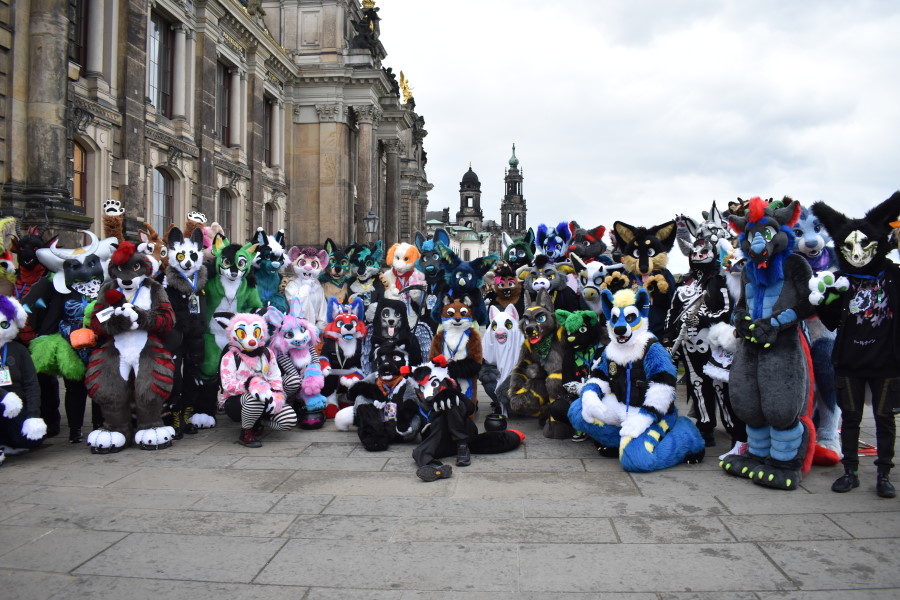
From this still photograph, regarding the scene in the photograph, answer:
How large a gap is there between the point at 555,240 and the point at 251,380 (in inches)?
163

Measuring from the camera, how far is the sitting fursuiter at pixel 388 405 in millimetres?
6805

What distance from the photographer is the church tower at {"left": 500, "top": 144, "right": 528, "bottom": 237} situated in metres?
124

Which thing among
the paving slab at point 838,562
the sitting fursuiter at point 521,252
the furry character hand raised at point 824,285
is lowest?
the paving slab at point 838,562

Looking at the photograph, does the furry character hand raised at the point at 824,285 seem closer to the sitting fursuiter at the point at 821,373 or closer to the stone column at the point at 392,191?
the sitting fursuiter at the point at 821,373

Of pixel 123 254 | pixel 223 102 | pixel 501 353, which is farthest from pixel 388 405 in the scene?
pixel 223 102

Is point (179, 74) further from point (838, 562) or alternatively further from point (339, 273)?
point (838, 562)

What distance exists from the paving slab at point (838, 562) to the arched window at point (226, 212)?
22.3m

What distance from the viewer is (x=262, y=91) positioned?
25.9 m

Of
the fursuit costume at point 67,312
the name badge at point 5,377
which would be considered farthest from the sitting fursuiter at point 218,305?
the name badge at point 5,377

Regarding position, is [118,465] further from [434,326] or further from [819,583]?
[819,583]

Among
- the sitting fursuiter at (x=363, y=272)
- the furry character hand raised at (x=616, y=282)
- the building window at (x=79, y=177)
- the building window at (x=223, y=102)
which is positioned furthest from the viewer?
the building window at (x=223, y=102)

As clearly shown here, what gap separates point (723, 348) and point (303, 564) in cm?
412

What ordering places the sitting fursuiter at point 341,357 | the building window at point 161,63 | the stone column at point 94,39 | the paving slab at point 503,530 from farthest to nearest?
the building window at point 161,63, the stone column at point 94,39, the sitting fursuiter at point 341,357, the paving slab at point 503,530

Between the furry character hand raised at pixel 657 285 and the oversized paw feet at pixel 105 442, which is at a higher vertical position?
the furry character hand raised at pixel 657 285
